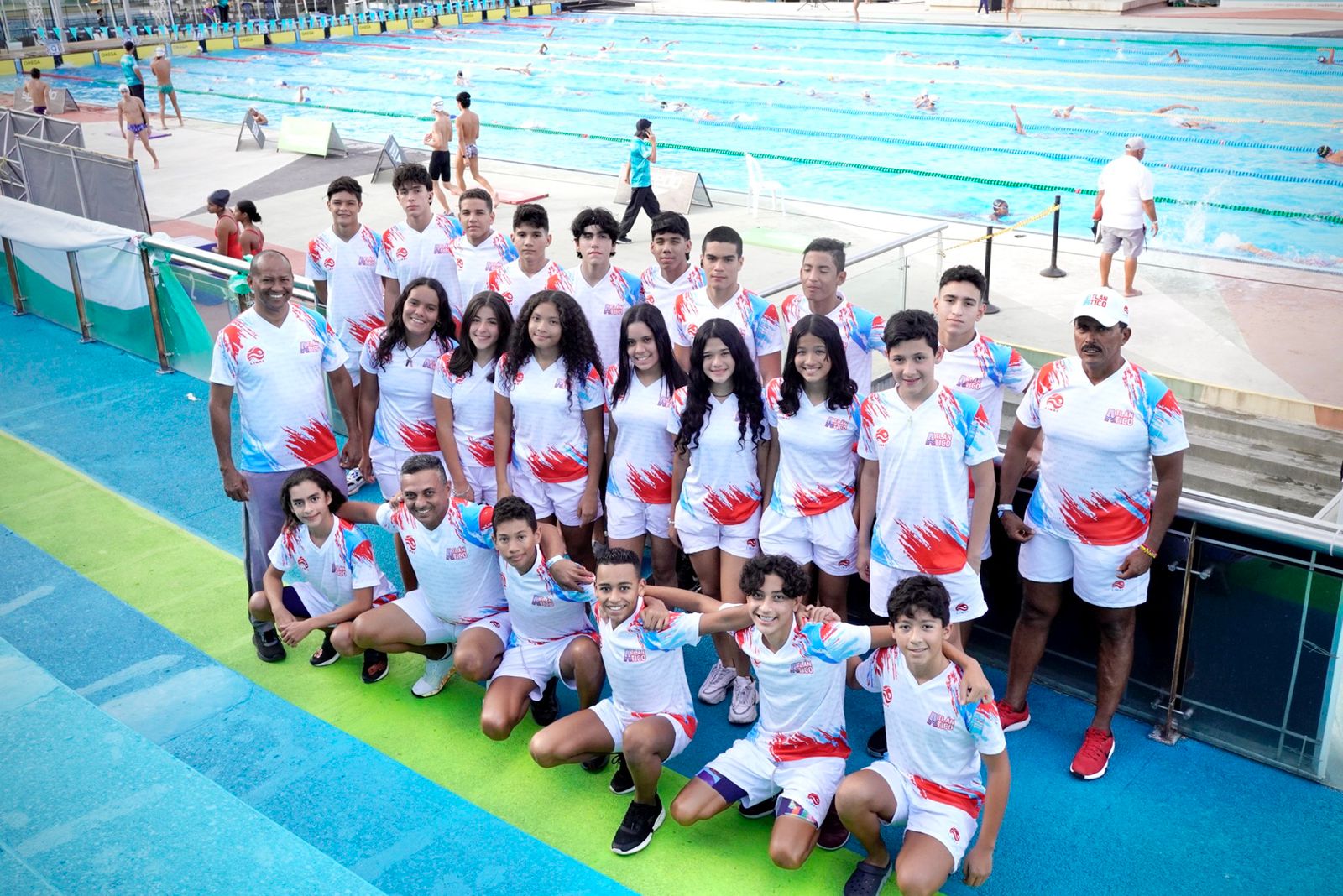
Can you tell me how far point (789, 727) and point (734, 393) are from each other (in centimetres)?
127

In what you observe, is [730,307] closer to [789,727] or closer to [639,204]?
[789,727]

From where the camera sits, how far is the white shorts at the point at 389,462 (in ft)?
17.4

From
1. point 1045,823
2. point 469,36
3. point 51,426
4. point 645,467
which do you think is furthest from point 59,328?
point 469,36

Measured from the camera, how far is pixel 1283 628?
156 inches

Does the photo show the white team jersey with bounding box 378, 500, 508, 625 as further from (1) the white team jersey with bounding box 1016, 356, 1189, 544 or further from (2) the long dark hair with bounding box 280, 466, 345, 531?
(1) the white team jersey with bounding box 1016, 356, 1189, 544

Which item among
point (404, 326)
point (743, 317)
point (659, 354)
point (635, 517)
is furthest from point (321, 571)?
point (743, 317)

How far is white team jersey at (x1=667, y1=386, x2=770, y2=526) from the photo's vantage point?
437 cm

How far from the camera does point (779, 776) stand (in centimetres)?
386

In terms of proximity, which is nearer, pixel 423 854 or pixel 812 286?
pixel 423 854

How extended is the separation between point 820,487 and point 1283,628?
1.67 meters

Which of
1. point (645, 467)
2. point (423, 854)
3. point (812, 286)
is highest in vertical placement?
point (812, 286)

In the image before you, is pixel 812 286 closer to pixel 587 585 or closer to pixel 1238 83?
pixel 587 585

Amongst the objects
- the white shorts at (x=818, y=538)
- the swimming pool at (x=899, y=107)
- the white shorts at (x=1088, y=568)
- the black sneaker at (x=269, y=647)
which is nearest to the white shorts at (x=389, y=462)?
the black sneaker at (x=269, y=647)

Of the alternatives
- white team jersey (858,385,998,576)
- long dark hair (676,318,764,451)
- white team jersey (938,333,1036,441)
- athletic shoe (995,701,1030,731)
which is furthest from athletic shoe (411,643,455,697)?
white team jersey (938,333,1036,441)
